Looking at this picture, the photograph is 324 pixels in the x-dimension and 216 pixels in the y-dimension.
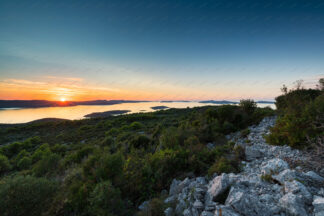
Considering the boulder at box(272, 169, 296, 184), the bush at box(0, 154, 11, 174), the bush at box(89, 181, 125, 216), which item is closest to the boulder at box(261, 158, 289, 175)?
the boulder at box(272, 169, 296, 184)

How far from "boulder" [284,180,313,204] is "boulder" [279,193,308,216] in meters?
0.10

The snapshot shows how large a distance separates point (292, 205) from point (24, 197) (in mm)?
4931

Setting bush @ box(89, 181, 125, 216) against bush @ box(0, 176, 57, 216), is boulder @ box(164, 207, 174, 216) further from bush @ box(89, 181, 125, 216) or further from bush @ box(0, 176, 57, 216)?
bush @ box(0, 176, 57, 216)

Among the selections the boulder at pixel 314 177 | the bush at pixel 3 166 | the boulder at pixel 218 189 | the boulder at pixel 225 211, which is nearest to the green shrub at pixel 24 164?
the bush at pixel 3 166

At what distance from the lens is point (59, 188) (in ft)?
11.6

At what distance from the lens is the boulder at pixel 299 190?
80.7 inches

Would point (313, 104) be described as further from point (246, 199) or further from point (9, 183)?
point (9, 183)

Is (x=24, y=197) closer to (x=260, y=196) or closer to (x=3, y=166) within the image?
(x=260, y=196)

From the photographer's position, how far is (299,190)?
220cm

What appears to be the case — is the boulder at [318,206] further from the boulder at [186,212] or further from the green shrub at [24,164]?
the green shrub at [24,164]

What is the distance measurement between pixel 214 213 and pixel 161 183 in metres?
1.92

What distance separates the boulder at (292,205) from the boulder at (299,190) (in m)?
0.10

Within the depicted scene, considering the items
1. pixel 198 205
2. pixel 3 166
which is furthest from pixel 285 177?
pixel 3 166

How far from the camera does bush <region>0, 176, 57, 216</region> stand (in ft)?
9.11
